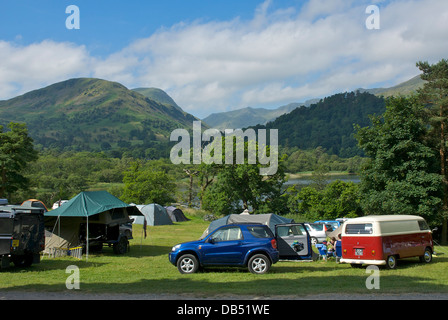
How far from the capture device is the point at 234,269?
42.0 ft

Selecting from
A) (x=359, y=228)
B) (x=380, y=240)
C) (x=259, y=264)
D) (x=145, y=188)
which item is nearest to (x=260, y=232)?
(x=259, y=264)

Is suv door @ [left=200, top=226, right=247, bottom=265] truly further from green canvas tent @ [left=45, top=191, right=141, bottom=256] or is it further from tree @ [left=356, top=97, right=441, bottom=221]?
tree @ [left=356, top=97, right=441, bottom=221]

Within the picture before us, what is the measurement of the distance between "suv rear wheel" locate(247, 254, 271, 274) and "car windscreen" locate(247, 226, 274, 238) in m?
0.60

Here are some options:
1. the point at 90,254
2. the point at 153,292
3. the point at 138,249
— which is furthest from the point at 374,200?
the point at 153,292

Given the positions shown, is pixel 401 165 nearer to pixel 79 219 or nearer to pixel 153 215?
pixel 79 219

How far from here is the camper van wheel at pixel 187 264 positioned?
1201cm

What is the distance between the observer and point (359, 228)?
43.7 feet

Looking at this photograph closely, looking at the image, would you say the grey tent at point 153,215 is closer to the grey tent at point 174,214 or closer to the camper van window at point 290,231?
the grey tent at point 174,214

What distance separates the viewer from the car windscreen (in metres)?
12.0

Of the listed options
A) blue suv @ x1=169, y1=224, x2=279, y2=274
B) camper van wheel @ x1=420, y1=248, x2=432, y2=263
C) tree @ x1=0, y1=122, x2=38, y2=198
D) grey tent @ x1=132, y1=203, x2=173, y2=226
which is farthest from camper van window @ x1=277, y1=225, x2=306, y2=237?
tree @ x1=0, y1=122, x2=38, y2=198

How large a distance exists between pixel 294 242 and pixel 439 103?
16374mm

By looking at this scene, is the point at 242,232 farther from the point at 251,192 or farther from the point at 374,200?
the point at 251,192
